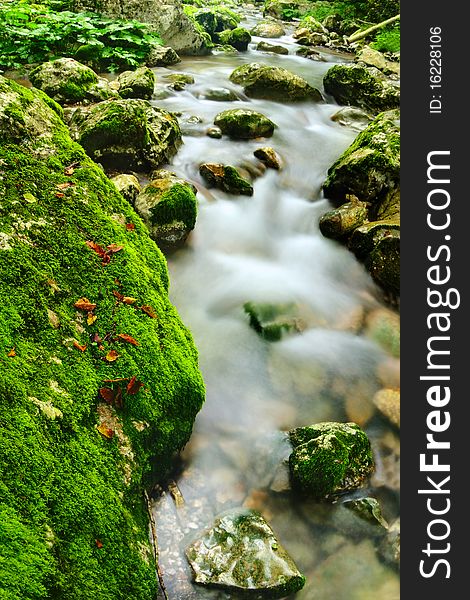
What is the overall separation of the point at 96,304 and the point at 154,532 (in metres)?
1.45

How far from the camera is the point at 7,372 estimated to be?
2.17m

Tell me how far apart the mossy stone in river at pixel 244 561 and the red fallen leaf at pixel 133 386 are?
1.09 m

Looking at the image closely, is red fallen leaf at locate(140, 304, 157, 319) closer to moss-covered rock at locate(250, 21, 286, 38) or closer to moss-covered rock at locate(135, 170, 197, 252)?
moss-covered rock at locate(135, 170, 197, 252)

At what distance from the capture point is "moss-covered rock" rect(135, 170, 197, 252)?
17.2 ft

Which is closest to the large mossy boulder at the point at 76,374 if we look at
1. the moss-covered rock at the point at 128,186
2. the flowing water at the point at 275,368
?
the flowing water at the point at 275,368

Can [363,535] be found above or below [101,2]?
below

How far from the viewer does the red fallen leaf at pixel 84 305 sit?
273 centimetres

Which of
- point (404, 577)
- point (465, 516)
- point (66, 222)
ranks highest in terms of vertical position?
point (66, 222)

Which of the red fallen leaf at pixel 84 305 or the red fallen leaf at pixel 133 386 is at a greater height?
the red fallen leaf at pixel 84 305

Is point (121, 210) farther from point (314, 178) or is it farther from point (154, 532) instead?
point (314, 178)

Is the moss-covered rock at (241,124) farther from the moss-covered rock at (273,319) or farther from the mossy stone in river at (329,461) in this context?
the mossy stone in river at (329,461)

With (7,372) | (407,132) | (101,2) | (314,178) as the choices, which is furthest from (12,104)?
(101,2)

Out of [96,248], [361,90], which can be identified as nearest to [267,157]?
[361,90]

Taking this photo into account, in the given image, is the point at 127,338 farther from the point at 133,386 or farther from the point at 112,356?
the point at 133,386
